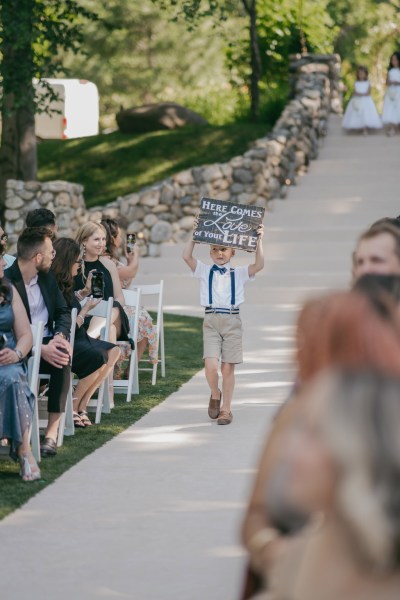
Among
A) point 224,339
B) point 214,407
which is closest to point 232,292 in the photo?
point 224,339

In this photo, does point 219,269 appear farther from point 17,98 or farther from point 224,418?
point 17,98

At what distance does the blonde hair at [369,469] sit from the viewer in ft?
7.56

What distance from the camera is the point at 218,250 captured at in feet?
32.6

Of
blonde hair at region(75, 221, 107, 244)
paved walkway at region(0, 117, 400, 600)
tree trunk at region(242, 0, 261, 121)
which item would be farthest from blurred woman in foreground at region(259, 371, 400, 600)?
tree trunk at region(242, 0, 261, 121)

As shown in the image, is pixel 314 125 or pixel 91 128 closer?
pixel 314 125

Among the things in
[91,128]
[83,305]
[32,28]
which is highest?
[32,28]

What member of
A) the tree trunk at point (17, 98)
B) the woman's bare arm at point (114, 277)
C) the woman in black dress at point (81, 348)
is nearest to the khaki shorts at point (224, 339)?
the woman in black dress at point (81, 348)

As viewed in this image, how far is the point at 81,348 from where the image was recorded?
31.7ft

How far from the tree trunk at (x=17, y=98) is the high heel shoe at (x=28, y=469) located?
11.6 m

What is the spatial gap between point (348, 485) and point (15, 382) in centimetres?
548

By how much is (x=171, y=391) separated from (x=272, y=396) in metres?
0.98

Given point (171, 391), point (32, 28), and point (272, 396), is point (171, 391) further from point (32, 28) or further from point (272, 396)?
point (32, 28)

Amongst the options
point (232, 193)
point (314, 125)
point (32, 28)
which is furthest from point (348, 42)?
point (32, 28)

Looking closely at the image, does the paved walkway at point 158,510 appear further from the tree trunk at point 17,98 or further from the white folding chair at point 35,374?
the tree trunk at point 17,98
